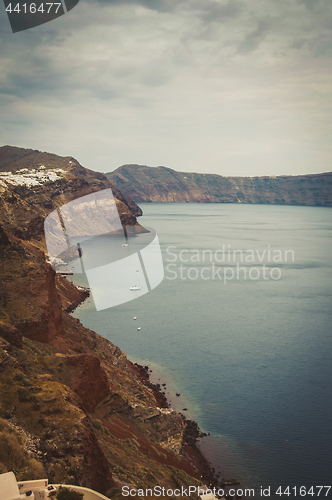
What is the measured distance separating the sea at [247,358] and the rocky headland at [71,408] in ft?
12.0

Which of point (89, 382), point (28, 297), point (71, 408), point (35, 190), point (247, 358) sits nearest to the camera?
point (71, 408)

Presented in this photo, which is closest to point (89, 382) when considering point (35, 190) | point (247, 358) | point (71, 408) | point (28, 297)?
point (71, 408)

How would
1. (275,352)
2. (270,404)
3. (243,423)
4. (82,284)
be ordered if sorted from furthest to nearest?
(82,284)
(275,352)
(270,404)
(243,423)

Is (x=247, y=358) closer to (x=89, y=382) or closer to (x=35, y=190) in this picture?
(x=89, y=382)

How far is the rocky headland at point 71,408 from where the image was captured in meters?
17.8

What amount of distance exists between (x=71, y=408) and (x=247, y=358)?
111 ft

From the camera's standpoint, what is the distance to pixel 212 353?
5200 cm

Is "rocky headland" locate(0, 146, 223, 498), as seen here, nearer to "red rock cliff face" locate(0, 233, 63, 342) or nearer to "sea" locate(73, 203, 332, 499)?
"red rock cliff face" locate(0, 233, 63, 342)

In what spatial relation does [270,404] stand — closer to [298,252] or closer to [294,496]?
[294,496]

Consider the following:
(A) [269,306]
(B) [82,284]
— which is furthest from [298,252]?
(B) [82,284]

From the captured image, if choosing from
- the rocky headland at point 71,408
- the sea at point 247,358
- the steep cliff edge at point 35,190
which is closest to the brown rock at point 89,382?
the rocky headland at point 71,408

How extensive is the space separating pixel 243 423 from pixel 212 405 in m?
4.08

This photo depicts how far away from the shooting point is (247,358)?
165ft

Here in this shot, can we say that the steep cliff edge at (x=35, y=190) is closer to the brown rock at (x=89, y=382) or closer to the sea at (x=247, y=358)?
the sea at (x=247, y=358)
